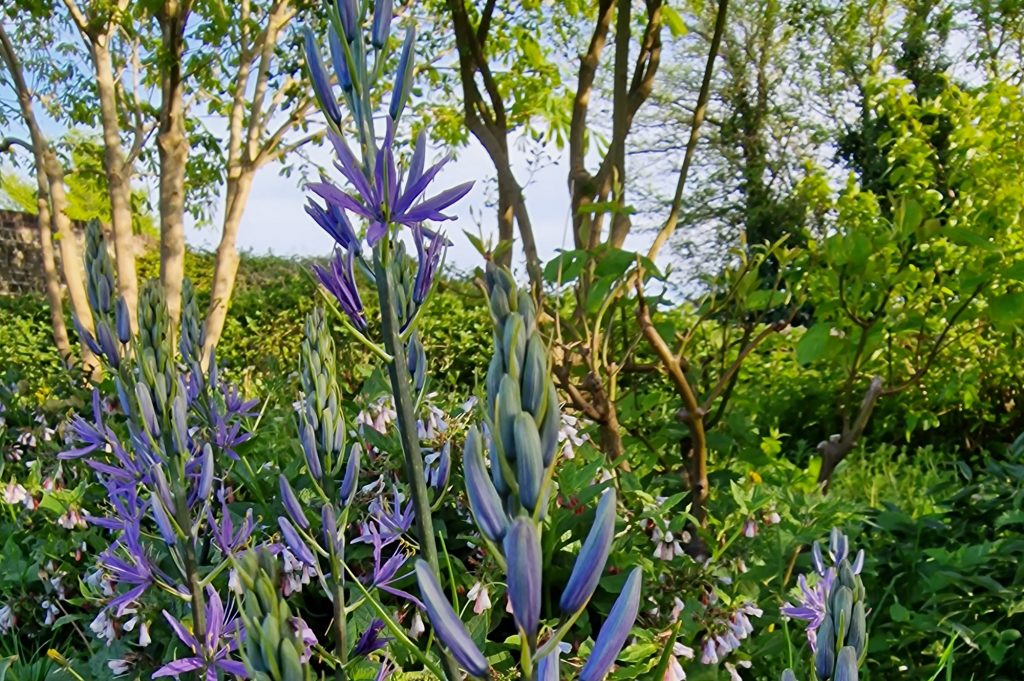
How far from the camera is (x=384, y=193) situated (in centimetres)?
93

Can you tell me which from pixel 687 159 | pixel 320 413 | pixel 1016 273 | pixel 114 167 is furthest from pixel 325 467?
pixel 114 167

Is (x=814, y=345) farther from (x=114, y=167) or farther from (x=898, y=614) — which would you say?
(x=114, y=167)

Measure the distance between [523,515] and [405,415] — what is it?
347 mm

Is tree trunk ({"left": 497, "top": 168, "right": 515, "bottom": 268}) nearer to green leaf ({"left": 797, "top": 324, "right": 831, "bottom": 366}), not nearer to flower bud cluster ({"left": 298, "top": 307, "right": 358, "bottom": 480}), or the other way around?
green leaf ({"left": 797, "top": 324, "right": 831, "bottom": 366})

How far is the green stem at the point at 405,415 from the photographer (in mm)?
868

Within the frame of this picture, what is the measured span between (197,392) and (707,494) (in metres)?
1.65

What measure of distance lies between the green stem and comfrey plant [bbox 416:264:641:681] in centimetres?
28

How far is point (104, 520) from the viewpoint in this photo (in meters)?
1.57

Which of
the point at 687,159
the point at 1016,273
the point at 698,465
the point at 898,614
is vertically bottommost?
the point at 898,614

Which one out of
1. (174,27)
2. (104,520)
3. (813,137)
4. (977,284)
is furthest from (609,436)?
(813,137)

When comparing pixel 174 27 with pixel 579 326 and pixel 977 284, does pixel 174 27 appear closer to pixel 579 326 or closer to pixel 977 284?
pixel 579 326

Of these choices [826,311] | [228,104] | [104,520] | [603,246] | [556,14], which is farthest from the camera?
[228,104]

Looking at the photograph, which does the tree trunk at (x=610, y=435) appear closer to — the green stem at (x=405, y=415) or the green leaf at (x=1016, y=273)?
the green leaf at (x=1016, y=273)

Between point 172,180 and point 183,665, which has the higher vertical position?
point 172,180
